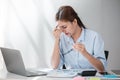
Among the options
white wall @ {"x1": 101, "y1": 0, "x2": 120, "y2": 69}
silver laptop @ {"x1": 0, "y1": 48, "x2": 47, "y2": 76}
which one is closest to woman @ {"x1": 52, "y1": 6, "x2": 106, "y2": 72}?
silver laptop @ {"x1": 0, "y1": 48, "x2": 47, "y2": 76}

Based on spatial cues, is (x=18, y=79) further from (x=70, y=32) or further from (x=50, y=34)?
(x=50, y=34)

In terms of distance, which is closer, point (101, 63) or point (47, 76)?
point (47, 76)

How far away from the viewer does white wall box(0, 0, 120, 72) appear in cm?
306

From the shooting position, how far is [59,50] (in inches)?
92.7

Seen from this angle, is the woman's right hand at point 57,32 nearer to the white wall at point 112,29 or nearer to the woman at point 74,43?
the woman at point 74,43

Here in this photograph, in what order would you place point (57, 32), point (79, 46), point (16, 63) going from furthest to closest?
point (57, 32), point (79, 46), point (16, 63)

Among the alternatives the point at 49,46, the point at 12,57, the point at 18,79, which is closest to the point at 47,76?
the point at 18,79

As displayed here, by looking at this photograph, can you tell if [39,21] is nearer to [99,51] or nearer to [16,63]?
[99,51]

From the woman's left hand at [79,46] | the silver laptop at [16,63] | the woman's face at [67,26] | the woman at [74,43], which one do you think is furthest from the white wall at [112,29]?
the silver laptop at [16,63]

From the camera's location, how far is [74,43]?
223 centimetres

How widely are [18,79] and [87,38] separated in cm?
90

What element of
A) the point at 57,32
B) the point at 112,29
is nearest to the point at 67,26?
the point at 57,32

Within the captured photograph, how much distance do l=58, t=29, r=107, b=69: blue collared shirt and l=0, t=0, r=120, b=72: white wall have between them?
0.76m

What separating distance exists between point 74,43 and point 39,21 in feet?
3.21
